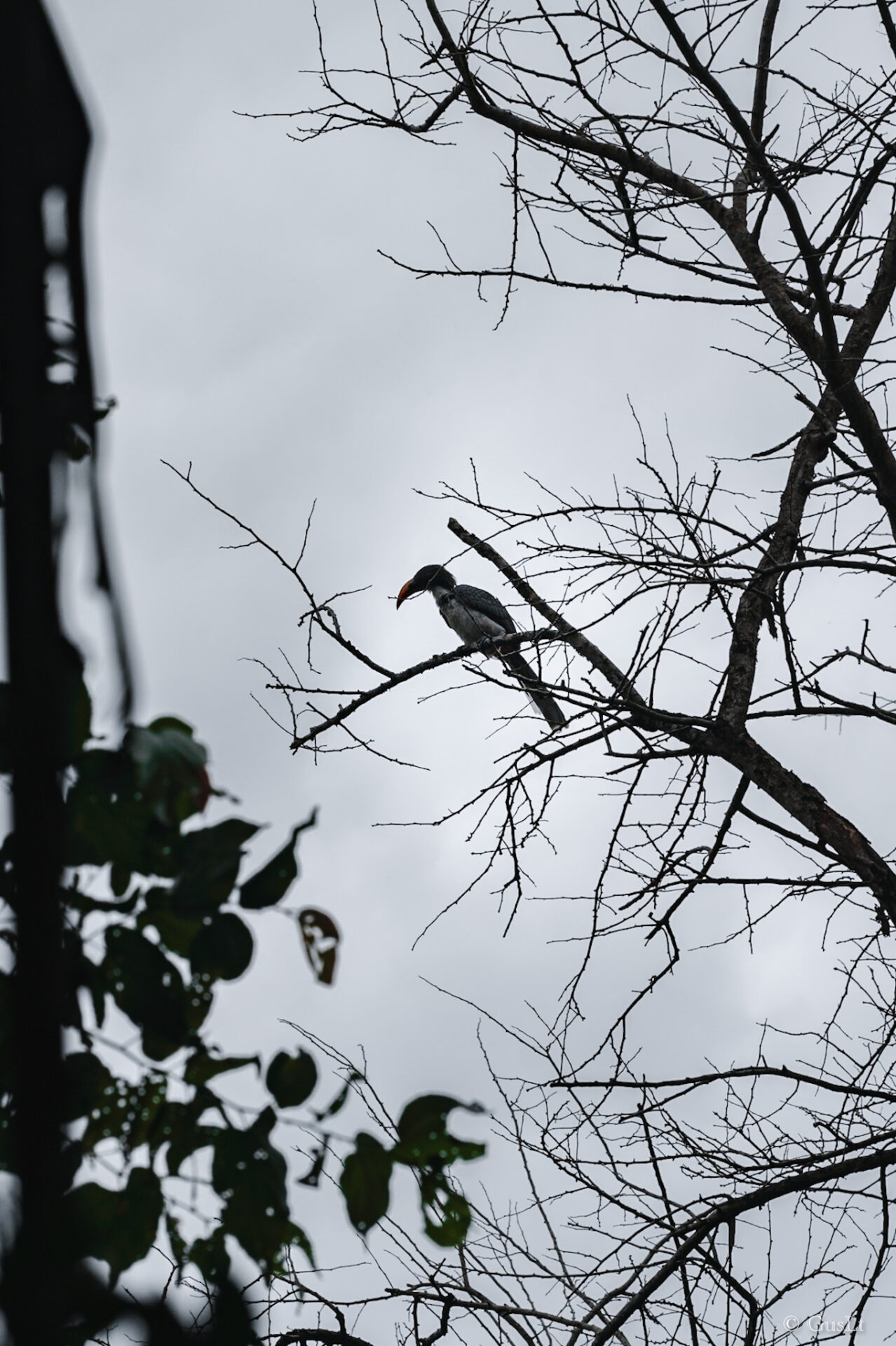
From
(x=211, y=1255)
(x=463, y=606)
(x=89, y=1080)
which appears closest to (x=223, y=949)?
(x=89, y=1080)

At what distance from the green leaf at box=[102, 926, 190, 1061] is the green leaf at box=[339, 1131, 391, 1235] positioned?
0.64 ft

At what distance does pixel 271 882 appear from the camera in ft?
3.72

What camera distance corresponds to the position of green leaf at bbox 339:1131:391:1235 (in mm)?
1124

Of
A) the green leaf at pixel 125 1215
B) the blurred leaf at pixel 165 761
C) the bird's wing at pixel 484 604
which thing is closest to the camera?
the blurred leaf at pixel 165 761

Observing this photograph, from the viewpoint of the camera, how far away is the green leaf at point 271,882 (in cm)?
113

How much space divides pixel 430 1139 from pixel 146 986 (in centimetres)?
29

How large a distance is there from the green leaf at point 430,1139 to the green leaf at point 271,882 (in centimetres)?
23

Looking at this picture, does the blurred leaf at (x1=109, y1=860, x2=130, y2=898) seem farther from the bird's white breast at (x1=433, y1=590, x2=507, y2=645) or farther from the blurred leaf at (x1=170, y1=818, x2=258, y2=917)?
the bird's white breast at (x1=433, y1=590, x2=507, y2=645)

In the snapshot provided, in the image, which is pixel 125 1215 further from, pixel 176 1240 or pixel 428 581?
pixel 428 581

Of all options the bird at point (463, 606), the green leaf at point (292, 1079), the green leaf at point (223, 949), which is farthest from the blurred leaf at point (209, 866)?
the bird at point (463, 606)

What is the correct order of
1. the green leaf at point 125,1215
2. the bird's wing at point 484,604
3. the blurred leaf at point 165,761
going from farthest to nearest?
the bird's wing at point 484,604 < the green leaf at point 125,1215 < the blurred leaf at point 165,761

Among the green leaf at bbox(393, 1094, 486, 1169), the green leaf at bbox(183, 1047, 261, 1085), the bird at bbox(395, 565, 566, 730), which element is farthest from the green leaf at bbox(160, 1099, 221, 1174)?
the bird at bbox(395, 565, 566, 730)

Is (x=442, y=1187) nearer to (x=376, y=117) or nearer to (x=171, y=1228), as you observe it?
(x=171, y=1228)

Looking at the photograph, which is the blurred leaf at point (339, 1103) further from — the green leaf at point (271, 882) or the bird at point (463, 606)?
the bird at point (463, 606)
